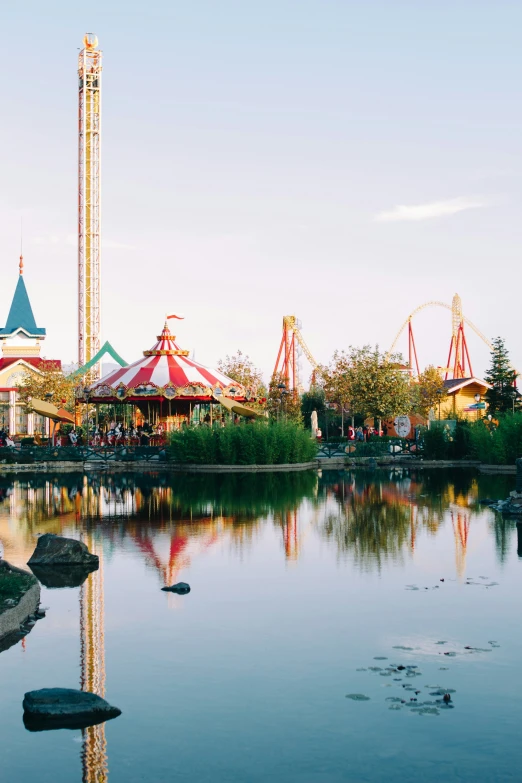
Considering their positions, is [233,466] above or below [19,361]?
below

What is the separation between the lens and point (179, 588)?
13.9 metres

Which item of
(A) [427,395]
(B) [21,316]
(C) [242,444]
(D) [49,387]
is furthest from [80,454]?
(B) [21,316]

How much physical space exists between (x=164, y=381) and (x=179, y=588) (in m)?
34.3

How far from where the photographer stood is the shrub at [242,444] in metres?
39.6

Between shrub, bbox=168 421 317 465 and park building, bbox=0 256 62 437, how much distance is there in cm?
2205

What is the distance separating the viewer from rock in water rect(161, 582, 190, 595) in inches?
543

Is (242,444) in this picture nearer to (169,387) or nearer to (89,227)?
(169,387)

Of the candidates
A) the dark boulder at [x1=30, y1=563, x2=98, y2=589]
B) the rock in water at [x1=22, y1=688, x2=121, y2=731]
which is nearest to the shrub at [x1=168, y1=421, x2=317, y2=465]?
the dark boulder at [x1=30, y1=563, x2=98, y2=589]

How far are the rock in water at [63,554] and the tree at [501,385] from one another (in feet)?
149

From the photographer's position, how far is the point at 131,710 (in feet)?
28.6

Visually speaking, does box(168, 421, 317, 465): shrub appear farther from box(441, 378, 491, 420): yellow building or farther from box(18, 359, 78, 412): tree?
box(441, 378, 491, 420): yellow building

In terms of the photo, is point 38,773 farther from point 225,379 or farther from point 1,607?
point 225,379

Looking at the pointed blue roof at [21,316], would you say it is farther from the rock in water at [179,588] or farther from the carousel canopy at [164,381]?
the rock in water at [179,588]

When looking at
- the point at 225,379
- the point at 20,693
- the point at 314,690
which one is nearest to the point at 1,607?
the point at 20,693
